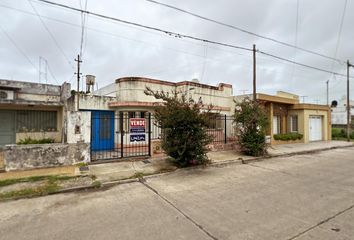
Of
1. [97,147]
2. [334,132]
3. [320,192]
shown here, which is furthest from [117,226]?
[334,132]

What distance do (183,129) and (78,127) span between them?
4.29 meters

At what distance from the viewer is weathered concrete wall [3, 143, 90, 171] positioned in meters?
7.20

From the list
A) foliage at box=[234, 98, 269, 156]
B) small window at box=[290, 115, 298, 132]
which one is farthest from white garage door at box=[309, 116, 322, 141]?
foliage at box=[234, 98, 269, 156]

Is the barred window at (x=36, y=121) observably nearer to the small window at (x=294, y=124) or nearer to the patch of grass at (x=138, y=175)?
the patch of grass at (x=138, y=175)

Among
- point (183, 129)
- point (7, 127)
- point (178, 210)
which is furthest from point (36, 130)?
point (178, 210)

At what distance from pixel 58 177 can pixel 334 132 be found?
28.8 metres

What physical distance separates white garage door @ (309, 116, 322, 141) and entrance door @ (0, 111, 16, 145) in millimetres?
22527

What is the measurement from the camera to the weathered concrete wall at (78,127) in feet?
27.2

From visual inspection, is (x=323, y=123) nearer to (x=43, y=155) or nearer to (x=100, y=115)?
(x=100, y=115)

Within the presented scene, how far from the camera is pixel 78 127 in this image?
8.45m

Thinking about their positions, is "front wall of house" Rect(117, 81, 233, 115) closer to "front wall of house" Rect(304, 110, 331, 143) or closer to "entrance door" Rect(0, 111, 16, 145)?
"entrance door" Rect(0, 111, 16, 145)

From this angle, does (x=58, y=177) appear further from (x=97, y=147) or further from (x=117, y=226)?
(x=97, y=147)

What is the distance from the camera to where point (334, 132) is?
24609 millimetres

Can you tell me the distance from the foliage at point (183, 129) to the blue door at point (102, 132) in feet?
17.7
